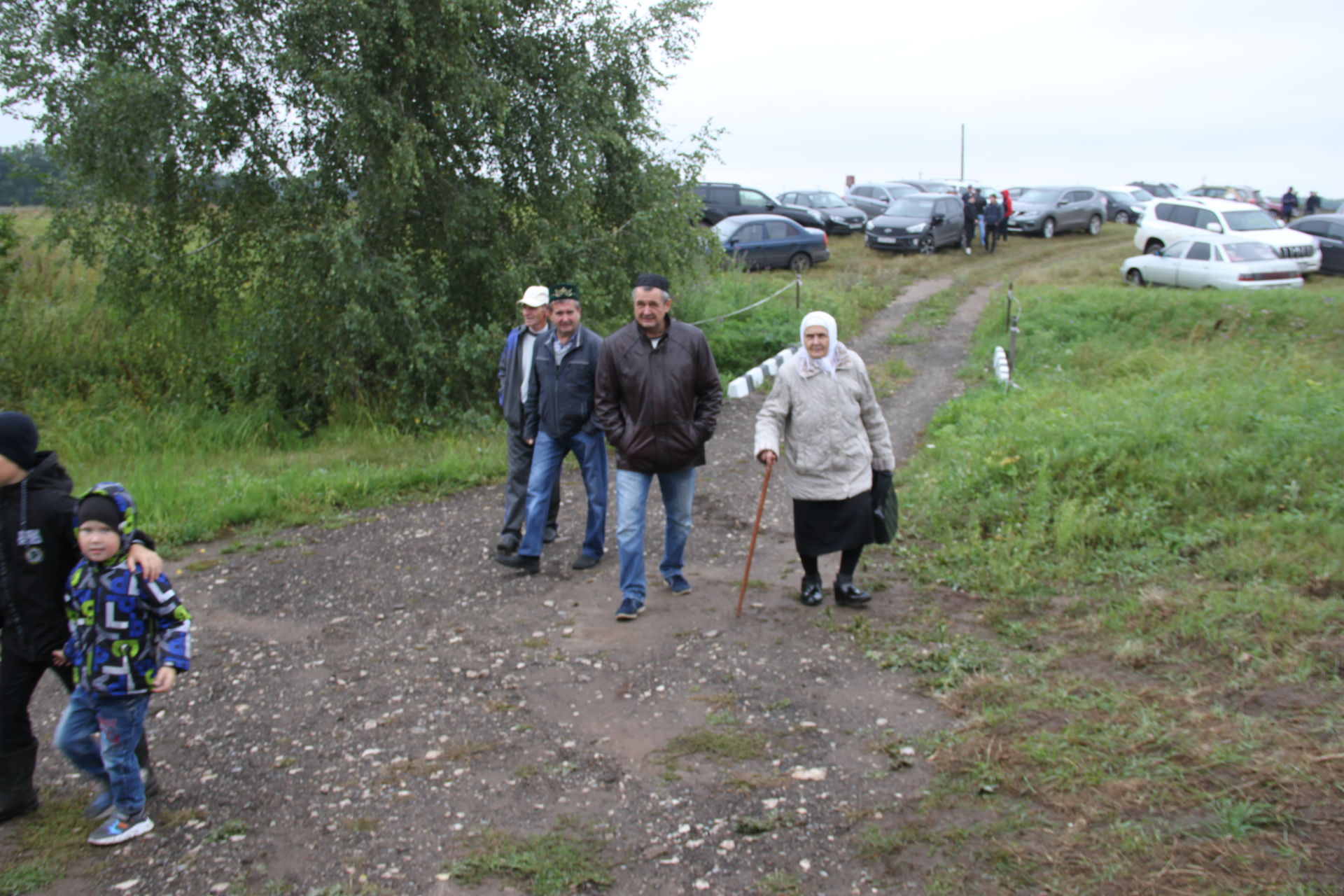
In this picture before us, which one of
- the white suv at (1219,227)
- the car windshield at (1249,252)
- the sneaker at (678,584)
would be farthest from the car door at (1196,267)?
the sneaker at (678,584)

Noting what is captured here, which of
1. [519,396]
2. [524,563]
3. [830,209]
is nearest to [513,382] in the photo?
[519,396]

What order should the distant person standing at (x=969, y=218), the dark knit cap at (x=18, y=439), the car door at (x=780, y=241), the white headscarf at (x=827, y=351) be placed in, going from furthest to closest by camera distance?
the distant person standing at (x=969, y=218) → the car door at (x=780, y=241) → the white headscarf at (x=827, y=351) → the dark knit cap at (x=18, y=439)

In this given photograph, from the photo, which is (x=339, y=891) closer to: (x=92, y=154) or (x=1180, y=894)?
(x=1180, y=894)

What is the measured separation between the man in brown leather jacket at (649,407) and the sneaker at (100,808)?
8.96 ft

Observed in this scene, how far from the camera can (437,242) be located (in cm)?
1133

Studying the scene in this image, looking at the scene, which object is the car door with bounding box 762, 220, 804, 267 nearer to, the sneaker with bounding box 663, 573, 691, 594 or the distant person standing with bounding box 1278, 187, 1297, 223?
the sneaker with bounding box 663, 573, 691, 594

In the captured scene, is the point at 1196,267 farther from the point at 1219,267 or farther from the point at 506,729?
the point at 506,729

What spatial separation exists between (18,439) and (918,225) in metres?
24.6

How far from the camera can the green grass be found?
3.57m

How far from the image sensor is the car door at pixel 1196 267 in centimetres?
1894

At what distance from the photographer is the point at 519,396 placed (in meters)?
6.78

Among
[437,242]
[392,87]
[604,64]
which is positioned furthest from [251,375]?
[604,64]

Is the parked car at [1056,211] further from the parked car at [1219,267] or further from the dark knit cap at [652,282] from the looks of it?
the dark knit cap at [652,282]

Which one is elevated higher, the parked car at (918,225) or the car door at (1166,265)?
the parked car at (918,225)
